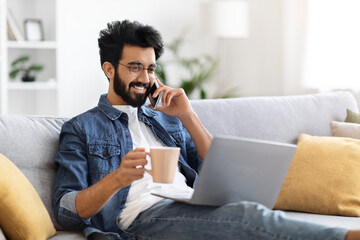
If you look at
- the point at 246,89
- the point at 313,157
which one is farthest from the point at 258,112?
the point at 246,89

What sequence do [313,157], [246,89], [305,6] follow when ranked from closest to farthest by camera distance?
1. [313,157]
2. [305,6]
3. [246,89]

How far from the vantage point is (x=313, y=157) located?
2215mm

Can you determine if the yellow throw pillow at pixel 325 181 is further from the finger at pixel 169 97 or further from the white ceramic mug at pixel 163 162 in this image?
the white ceramic mug at pixel 163 162

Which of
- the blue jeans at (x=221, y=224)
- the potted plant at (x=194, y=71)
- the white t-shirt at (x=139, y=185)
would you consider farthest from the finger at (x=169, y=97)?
the potted plant at (x=194, y=71)

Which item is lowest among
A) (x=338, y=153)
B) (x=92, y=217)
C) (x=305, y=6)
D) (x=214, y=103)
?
(x=92, y=217)

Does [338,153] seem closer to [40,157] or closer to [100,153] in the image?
[100,153]

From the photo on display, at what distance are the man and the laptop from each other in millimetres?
49

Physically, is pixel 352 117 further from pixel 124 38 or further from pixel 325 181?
pixel 124 38

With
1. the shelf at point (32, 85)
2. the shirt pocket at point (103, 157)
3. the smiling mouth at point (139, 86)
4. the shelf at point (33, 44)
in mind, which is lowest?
the shirt pocket at point (103, 157)

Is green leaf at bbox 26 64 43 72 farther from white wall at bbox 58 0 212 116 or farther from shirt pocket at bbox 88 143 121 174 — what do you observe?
shirt pocket at bbox 88 143 121 174

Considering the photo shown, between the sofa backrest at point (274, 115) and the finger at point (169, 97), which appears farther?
the sofa backrest at point (274, 115)

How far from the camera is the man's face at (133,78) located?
1.96m

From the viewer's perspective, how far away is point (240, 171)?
4.83ft

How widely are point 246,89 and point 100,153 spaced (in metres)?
3.32
